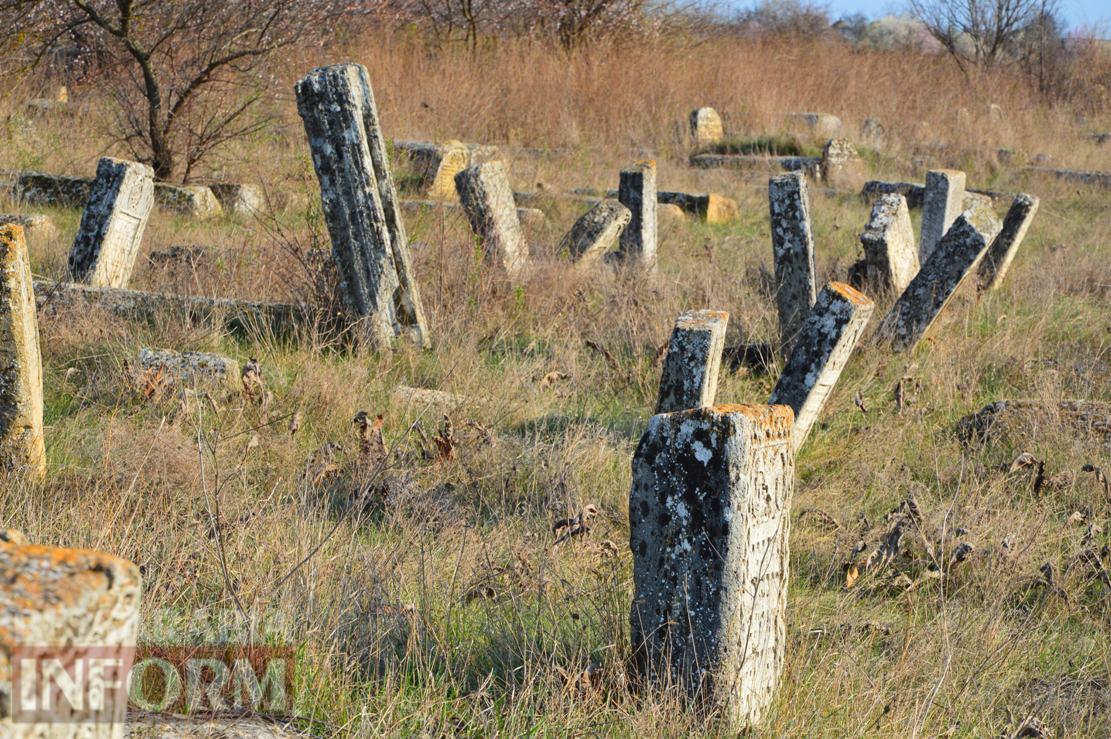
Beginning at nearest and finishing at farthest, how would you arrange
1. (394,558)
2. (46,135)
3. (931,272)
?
1. (394,558)
2. (931,272)
3. (46,135)

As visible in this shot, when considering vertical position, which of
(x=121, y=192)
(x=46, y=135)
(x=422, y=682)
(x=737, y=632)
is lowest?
(x=422, y=682)

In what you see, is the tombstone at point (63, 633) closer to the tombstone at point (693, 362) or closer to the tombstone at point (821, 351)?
the tombstone at point (693, 362)

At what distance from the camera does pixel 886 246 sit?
256 inches

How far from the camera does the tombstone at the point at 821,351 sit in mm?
4016

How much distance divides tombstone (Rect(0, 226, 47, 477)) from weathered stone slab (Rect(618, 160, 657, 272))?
4970 millimetres

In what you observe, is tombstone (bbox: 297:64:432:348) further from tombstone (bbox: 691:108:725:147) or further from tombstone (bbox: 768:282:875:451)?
tombstone (bbox: 691:108:725:147)

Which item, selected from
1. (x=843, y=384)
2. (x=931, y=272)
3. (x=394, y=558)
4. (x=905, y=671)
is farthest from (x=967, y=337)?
(x=394, y=558)

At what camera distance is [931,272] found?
554 cm

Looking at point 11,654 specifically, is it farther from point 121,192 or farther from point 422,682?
point 121,192

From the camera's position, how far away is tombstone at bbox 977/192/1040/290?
23.4 ft

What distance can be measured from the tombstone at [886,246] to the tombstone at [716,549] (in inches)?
190

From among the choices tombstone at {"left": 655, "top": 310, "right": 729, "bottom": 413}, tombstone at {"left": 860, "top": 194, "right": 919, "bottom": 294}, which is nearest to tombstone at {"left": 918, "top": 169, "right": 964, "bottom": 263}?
tombstone at {"left": 860, "top": 194, "right": 919, "bottom": 294}

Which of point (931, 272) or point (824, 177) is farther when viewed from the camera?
point (824, 177)

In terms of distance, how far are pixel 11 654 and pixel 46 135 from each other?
1062cm
